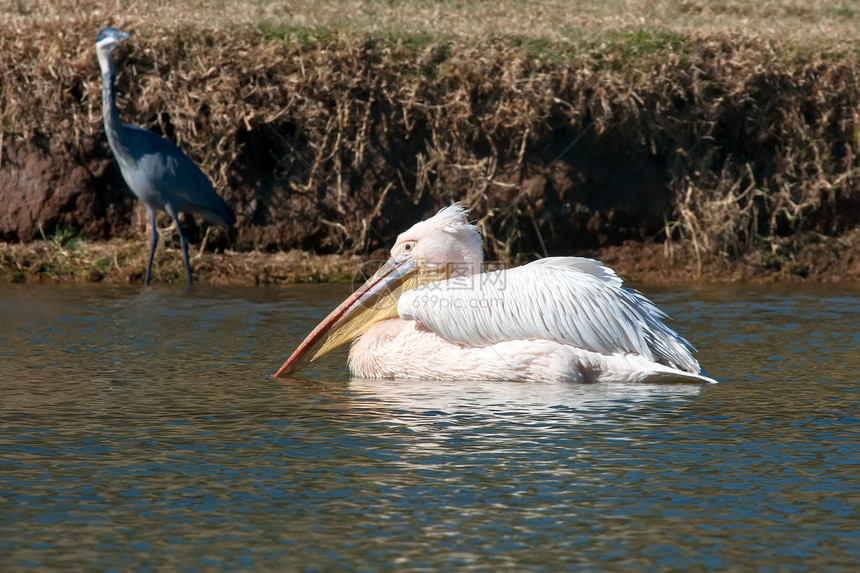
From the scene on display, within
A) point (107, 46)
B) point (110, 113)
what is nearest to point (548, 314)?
point (110, 113)

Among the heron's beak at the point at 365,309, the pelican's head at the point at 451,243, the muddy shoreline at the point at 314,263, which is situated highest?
the pelican's head at the point at 451,243

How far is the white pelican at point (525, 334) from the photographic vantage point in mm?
5035

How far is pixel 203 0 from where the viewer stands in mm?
10820

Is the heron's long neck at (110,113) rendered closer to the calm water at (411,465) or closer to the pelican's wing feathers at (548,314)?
the calm water at (411,465)

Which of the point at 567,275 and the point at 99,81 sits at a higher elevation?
the point at 99,81

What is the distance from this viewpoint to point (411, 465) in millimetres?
3600

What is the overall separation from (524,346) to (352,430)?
120cm

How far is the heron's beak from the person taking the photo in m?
5.41

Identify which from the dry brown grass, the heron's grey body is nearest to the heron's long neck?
the heron's grey body

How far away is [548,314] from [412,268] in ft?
2.89

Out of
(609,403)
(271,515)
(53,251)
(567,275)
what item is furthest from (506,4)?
(271,515)

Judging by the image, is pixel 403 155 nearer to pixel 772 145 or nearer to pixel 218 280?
pixel 218 280

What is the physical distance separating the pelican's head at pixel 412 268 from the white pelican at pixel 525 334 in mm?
91

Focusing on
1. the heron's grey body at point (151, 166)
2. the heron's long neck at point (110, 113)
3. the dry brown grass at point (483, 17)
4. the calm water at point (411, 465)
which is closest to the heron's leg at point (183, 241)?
the heron's grey body at point (151, 166)
